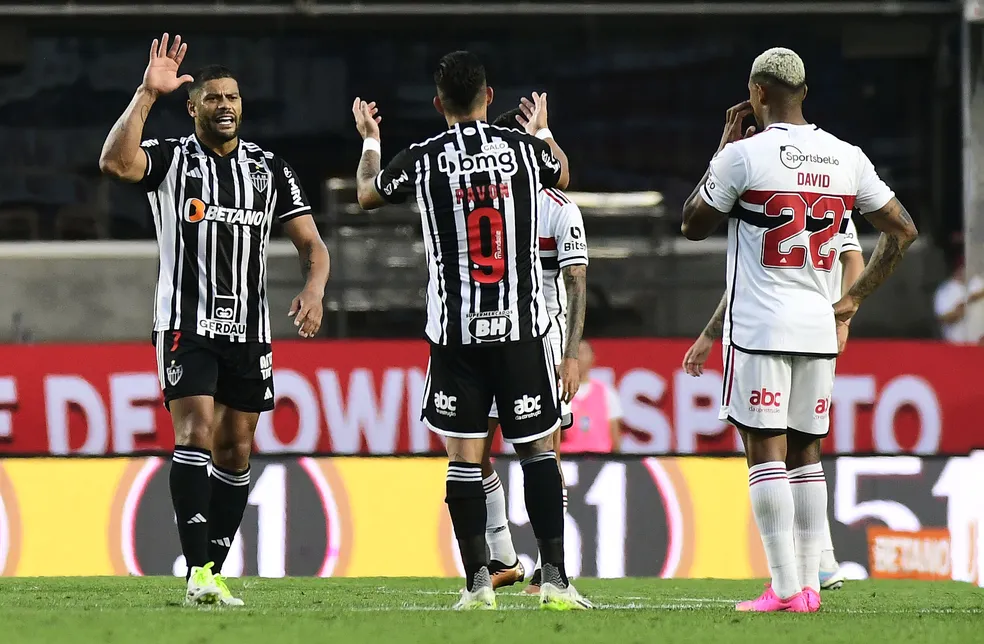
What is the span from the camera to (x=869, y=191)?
644cm

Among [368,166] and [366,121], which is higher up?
[366,121]

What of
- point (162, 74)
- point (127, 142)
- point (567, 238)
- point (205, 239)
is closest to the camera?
point (127, 142)

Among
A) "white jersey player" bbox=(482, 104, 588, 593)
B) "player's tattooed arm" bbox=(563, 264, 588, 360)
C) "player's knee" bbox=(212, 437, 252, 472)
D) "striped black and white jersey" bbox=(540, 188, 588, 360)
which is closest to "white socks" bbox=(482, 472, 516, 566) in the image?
"white jersey player" bbox=(482, 104, 588, 593)

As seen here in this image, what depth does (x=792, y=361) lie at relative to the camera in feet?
20.8

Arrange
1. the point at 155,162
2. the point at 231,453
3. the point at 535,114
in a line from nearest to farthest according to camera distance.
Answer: the point at 155,162 < the point at 535,114 < the point at 231,453

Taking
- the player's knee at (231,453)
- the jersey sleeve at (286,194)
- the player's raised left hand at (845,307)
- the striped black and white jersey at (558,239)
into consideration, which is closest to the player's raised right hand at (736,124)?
the player's raised left hand at (845,307)

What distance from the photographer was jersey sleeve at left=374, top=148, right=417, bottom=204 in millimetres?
6219

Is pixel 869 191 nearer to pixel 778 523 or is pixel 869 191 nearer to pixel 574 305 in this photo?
pixel 778 523

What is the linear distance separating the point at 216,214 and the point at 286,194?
0.37m

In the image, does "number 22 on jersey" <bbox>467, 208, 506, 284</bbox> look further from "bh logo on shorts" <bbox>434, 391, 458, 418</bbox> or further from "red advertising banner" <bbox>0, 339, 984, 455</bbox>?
"red advertising banner" <bbox>0, 339, 984, 455</bbox>

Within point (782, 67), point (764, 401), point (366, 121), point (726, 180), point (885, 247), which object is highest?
point (782, 67)

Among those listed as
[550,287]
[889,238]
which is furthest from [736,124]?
[550,287]

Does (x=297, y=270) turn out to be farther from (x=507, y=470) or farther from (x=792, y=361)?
(x=792, y=361)

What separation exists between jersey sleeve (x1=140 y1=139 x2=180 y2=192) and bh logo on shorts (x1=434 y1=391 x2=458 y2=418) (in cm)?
146
